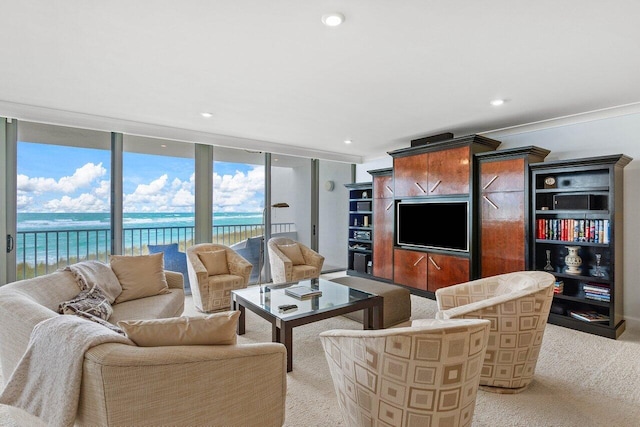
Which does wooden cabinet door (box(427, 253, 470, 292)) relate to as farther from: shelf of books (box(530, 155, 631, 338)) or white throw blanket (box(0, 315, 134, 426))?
white throw blanket (box(0, 315, 134, 426))

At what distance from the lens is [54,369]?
132 centimetres

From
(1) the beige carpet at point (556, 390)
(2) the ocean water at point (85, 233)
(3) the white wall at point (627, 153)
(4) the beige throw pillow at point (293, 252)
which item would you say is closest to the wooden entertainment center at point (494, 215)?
(3) the white wall at point (627, 153)

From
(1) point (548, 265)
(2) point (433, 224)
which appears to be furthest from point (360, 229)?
(1) point (548, 265)

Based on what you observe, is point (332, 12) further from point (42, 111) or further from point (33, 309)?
point (42, 111)

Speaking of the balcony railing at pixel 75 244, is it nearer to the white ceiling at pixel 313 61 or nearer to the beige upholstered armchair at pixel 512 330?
the white ceiling at pixel 313 61

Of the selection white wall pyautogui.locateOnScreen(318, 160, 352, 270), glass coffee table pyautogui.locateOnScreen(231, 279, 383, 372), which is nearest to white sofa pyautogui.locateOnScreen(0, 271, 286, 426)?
glass coffee table pyautogui.locateOnScreen(231, 279, 383, 372)

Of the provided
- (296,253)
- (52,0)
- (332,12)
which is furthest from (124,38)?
(296,253)

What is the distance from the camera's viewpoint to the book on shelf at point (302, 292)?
3.21m

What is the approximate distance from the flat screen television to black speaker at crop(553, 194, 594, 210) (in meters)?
1.00

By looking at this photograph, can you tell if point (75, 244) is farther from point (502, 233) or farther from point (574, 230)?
point (574, 230)

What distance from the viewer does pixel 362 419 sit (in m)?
1.65

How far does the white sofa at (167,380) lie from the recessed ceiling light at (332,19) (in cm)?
186

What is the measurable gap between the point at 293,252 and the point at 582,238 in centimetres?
373

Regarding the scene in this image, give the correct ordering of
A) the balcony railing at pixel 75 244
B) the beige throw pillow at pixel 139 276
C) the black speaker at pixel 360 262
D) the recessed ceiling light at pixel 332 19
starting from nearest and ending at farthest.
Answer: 1. the recessed ceiling light at pixel 332 19
2. the beige throw pillow at pixel 139 276
3. the balcony railing at pixel 75 244
4. the black speaker at pixel 360 262
